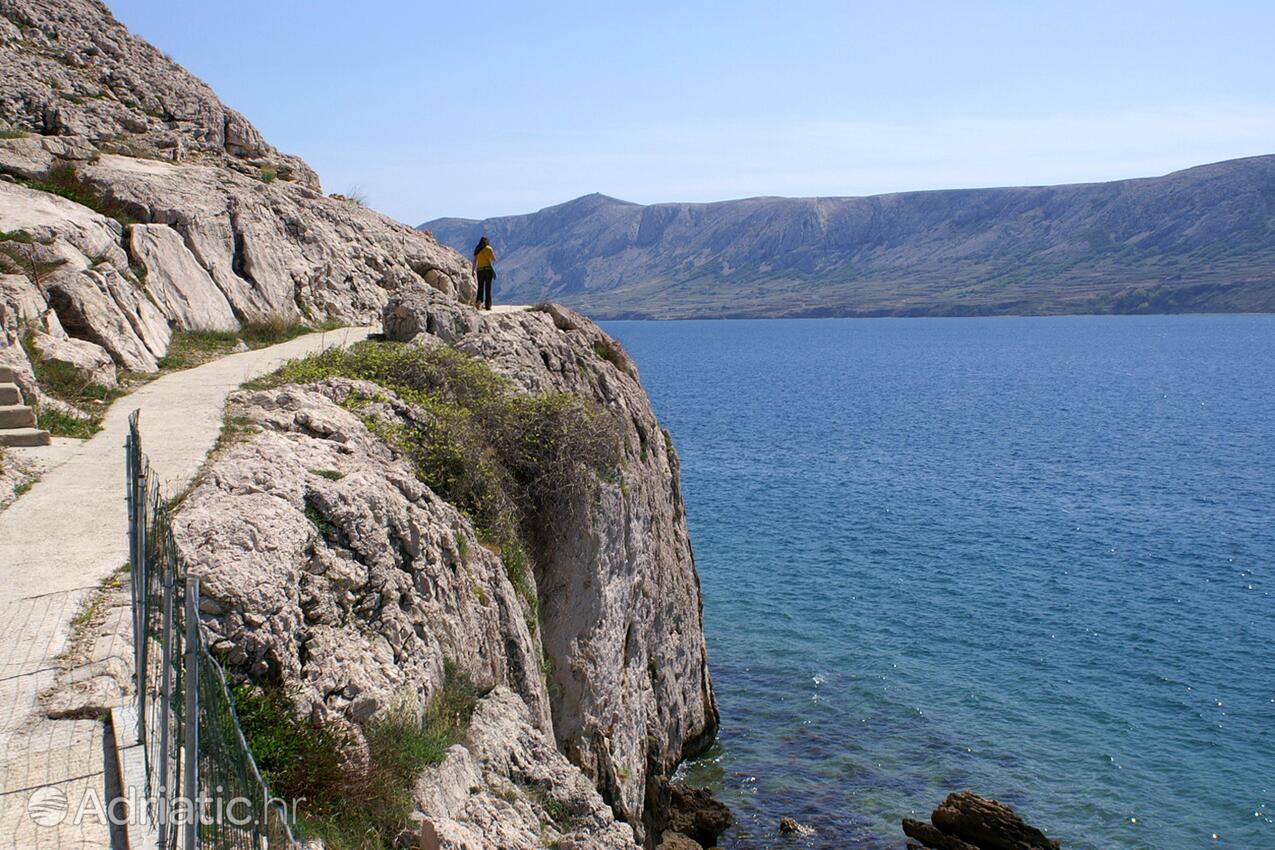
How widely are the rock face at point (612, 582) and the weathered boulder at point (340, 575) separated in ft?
6.72

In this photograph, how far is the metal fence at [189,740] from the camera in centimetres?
540

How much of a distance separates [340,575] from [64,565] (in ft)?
9.25

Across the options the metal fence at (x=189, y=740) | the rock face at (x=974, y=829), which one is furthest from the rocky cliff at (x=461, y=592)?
the rock face at (x=974, y=829)

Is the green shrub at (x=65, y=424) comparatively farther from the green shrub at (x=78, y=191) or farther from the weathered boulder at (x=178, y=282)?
the green shrub at (x=78, y=191)

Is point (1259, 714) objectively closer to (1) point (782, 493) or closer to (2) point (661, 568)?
(2) point (661, 568)

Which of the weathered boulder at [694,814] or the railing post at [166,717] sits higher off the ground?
the railing post at [166,717]

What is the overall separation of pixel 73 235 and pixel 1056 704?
24.8 m

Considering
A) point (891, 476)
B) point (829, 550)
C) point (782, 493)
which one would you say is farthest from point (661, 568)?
point (891, 476)

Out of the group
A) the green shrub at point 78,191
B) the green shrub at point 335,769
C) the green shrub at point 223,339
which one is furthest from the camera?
the green shrub at point 78,191

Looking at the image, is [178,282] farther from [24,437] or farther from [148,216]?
[24,437]

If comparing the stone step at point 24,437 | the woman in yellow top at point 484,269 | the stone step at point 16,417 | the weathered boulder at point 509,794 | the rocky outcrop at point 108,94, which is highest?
the rocky outcrop at point 108,94

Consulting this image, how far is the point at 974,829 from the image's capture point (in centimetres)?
2050

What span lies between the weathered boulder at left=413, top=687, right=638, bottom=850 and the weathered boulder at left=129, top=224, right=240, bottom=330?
13334 mm

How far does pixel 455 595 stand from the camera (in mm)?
12398
